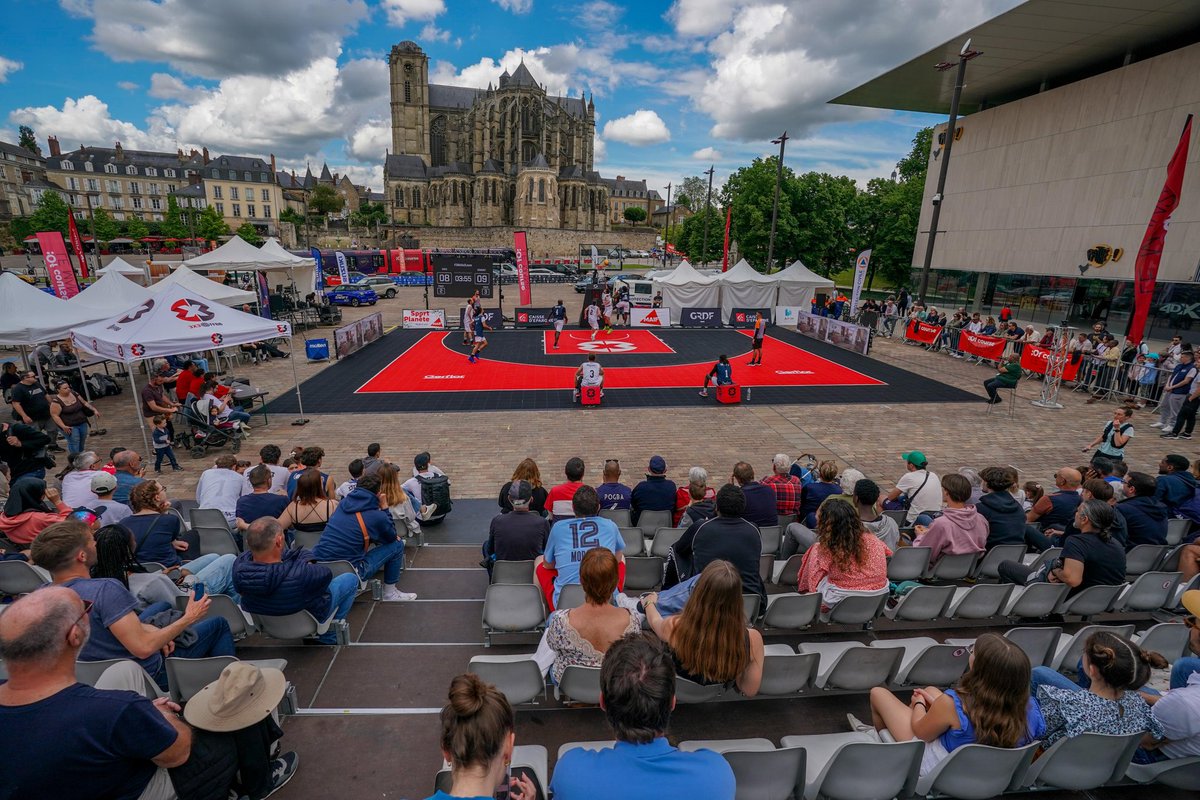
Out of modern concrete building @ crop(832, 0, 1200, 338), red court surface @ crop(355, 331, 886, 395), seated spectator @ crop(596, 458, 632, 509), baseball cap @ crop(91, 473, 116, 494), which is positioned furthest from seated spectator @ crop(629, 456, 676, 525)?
modern concrete building @ crop(832, 0, 1200, 338)

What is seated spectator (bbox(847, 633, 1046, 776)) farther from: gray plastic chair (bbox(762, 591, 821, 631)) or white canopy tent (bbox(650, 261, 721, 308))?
white canopy tent (bbox(650, 261, 721, 308))

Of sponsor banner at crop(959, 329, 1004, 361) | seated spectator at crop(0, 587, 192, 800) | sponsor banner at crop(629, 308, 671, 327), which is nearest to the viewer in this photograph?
seated spectator at crop(0, 587, 192, 800)

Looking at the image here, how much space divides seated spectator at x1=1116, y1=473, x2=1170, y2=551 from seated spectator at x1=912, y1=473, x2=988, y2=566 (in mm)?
1783

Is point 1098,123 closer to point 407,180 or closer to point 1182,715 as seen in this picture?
point 1182,715

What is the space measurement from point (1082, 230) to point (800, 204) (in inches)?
A: 931

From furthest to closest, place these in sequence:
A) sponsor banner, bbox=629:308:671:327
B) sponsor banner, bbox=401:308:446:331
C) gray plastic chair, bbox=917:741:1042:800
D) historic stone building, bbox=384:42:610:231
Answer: historic stone building, bbox=384:42:610:231 < sponsor banner, bbox=629:308:671:327 < sponsor banner, bbox=401:308:446:331 < gray plastic chair, bbox=917:741:1042:800

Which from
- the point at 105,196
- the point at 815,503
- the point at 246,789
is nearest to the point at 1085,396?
the point at 815,503

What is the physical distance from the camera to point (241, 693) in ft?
10.2

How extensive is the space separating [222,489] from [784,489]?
24.0ft

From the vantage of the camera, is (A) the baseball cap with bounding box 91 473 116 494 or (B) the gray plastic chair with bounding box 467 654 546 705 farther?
(A) the baseball cap with bounding box 91 473 116 494

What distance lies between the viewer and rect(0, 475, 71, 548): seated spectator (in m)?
6.22

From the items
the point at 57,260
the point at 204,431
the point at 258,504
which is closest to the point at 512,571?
the point at 258,504

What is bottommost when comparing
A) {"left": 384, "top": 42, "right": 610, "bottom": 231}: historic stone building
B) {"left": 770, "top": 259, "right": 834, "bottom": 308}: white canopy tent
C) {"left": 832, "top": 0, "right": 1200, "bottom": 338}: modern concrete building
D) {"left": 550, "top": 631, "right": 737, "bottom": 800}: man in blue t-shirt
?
{"left": 550, "top": 631, "right": 737, "bottom": 800}: man in blue t-shirt

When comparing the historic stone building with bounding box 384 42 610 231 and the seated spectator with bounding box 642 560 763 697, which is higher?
the historic stone building with bounding box 384 42 610 231
